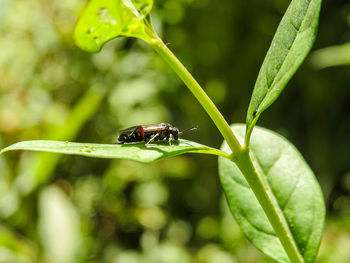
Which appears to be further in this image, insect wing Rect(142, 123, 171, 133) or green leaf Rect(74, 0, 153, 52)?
insect wing Rect(142, 123, 171, 133)

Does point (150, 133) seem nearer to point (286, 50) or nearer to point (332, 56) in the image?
point (286, 50)

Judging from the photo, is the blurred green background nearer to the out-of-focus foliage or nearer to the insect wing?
the out-of-focus foliage

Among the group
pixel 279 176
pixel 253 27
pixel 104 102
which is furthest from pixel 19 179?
pixel 279 176

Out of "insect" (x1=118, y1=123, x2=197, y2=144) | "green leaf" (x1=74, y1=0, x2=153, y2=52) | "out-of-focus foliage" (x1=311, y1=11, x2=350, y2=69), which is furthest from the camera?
"out-of-focus foliage" (x1=311, y1=11, x2=350, y2=69)

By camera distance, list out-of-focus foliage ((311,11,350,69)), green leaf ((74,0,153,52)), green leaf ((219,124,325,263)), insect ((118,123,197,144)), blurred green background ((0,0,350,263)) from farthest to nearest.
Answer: blurred green background ((0,0,350,263)) → out-of-focus foliage ((311,11,350,69)) → insect ((118,123,197,144)) → green leaf ((219,124,325,263)) → green leaf ((74,0,153,52))

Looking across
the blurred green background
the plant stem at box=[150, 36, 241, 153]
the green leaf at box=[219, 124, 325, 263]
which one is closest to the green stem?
the plant stem at box=[150, 36, 241, 153]

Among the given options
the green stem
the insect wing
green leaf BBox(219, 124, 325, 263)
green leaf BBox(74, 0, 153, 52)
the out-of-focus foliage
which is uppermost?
green leaf BBox(74, 0, 153, 52)
